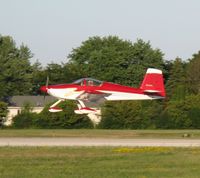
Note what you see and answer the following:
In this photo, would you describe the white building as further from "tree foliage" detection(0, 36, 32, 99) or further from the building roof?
"tree foliage" detection(0, 36, 32, 99)

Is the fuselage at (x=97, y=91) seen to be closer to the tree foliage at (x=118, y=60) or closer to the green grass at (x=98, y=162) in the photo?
the green grass at (x=98, y=162)

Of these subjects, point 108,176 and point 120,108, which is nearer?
point 108,176

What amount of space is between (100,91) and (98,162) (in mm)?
21016

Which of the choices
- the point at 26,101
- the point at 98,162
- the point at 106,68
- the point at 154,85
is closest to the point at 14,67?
the point at 106,68

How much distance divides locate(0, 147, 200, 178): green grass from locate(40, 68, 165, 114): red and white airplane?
14.6 m

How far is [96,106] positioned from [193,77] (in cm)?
2559

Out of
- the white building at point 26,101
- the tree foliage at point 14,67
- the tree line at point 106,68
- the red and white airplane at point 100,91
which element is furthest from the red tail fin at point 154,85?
the tree foliage at point 14,67

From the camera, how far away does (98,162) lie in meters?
21.9

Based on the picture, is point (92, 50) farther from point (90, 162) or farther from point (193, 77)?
point (90, 162)

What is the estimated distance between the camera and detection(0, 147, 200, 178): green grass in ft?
61.2

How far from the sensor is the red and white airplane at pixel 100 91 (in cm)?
4253

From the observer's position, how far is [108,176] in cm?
1809

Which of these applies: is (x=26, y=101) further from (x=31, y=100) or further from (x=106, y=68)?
(x=106, y=68)

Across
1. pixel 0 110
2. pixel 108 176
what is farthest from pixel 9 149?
pixel 0 110
